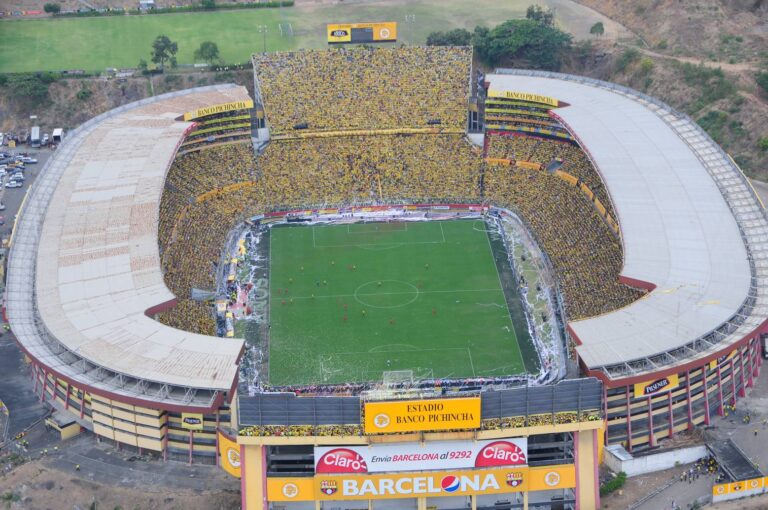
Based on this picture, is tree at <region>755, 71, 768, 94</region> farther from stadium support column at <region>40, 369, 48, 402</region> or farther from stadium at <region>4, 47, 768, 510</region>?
stadium support column at <region>40, 369, 48, 402</region>

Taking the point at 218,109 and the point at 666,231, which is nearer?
the point at 666,231

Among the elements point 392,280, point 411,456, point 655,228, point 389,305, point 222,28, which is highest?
point 222,28

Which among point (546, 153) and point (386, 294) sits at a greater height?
point (546, 153)

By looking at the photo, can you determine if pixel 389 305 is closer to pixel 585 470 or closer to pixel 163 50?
pixel 585 470

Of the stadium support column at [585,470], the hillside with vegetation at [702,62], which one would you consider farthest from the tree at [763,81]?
the stadium support column at [585,470]

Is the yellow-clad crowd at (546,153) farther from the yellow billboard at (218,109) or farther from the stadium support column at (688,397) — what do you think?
the stadium support column at (688,397)

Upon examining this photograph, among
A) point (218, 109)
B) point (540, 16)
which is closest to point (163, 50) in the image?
point (218, 109)

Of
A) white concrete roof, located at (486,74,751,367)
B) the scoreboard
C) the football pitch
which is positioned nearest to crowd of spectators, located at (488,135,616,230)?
white concrete roof, located at (486,74,751,367)
